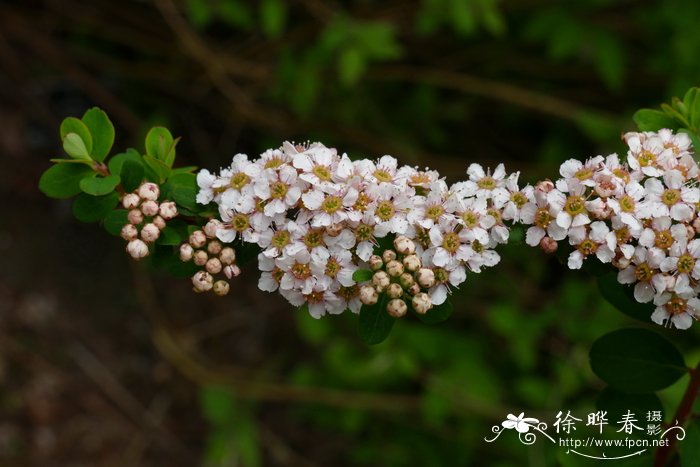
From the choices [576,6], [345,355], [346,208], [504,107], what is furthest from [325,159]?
[504,107]

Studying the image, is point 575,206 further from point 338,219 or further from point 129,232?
point 129,232

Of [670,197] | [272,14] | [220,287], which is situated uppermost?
[272,14]

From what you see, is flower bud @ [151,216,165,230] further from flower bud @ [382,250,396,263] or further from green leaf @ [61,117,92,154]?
flower bud @ [382,250,396,263]

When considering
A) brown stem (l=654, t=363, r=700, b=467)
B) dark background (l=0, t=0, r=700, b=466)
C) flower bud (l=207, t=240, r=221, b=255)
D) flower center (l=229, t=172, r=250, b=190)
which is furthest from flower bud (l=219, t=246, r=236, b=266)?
dark background (l=0, t=0, r=700, b=466)

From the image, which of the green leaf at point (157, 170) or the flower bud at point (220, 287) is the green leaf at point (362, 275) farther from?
the green leaf at point (157, 170)

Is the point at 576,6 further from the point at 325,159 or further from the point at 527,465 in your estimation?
the point at 325,159

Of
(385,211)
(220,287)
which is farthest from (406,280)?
(220,287)

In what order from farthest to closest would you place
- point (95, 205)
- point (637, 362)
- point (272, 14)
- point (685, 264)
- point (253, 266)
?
1. point (253, 266)
2. point (272, 14)
3. point (637, 362)
4. point (95, 205)
5. point (685, 264)
